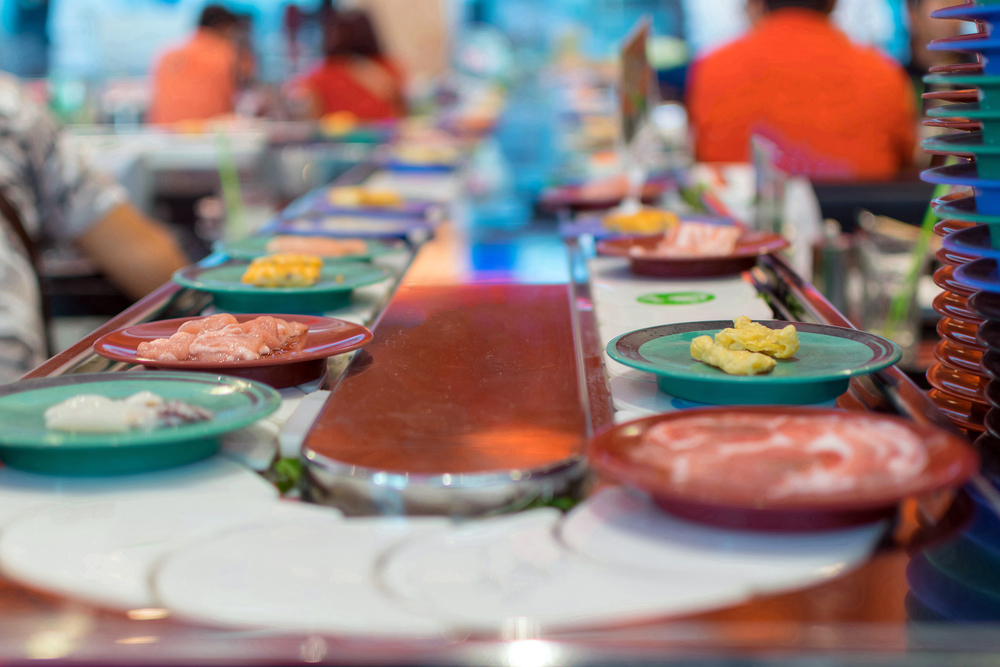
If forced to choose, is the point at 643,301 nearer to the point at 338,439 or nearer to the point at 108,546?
the point at 338,439

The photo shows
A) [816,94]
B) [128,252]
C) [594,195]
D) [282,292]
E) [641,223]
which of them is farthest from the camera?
[816,94]

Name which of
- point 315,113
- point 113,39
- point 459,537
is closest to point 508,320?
point 459,537

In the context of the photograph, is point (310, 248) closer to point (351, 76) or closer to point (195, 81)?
point (195, 81)

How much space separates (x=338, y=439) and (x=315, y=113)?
553cm

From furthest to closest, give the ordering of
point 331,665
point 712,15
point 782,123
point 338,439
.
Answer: point 712,15 < point 782,123 < point 338,439 < point 331,665

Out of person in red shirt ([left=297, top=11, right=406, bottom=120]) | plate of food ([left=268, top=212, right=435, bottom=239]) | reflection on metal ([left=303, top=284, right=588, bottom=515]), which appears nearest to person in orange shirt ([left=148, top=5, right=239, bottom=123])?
person in red shirt ([left=297, top=11, right=406, bottom=120])

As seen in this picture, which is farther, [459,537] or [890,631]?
[459,537]

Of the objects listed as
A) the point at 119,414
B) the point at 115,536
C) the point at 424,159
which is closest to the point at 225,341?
the point at 119,414

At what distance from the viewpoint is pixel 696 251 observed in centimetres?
161

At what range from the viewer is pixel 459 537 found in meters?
0.69

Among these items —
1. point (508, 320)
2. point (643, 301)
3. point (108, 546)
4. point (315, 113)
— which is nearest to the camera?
point (108, 546)

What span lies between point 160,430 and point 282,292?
567mm

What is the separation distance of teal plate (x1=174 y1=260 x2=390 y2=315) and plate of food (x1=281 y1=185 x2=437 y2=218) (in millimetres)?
667

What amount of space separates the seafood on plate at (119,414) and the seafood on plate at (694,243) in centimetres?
91
